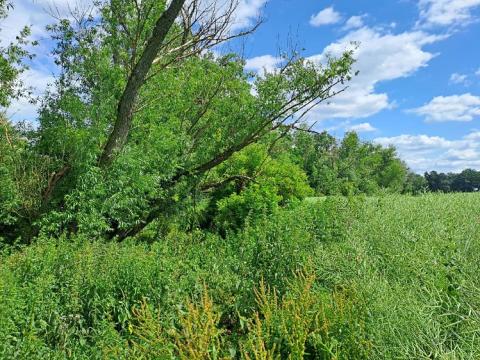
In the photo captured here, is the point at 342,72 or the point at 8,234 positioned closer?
the point at 8,234

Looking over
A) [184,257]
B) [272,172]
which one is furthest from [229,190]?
[184,257]

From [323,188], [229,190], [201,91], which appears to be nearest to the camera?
[201,91]

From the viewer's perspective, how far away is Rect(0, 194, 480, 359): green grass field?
3.23 m

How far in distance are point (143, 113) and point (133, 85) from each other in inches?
57.4

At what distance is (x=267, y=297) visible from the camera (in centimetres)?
471

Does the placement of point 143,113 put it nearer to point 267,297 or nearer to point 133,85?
point 133,85

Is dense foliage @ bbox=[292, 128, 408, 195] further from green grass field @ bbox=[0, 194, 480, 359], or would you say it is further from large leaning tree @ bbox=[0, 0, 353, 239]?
green grass field @ bbox=[0, 194, 480, 359]

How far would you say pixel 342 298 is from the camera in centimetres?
400

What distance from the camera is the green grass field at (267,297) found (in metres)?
3.23

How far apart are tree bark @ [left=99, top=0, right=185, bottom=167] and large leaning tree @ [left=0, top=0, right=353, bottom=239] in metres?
0.02

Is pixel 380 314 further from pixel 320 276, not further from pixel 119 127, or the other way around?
pixel 119 127

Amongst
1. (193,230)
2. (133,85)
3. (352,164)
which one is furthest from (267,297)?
(352,164)

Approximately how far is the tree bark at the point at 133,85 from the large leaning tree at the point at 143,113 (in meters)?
0.02

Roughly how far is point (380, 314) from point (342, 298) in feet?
2.01
